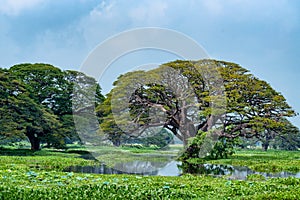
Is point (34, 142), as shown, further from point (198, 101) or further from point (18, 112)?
point (198, 101)

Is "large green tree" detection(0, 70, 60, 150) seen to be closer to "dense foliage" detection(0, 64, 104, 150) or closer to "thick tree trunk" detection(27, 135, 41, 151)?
"dense foliage" detection(0, 64, 104, 150)

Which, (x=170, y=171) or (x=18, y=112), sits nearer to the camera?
(x=170, y=171)

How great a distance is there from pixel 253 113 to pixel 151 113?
7.48 metres

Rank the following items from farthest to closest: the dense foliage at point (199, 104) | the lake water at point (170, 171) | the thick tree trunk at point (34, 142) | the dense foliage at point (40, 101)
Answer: the thick tree trunk at point (34, 142)
the dense foliage at point (40, 101)
the dense foliage at point (199, 104)
the lake water at point (170, 171)

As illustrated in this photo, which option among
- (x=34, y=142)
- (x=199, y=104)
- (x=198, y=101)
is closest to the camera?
(x=199, y=104)

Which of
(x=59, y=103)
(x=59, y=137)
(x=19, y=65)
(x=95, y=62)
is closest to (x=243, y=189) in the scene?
(x=95, y=62)

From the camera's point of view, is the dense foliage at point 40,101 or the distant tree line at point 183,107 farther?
the dense foliage at point 40,101

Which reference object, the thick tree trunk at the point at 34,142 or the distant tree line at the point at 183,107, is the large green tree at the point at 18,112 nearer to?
the distant tree line at the point at 183,107

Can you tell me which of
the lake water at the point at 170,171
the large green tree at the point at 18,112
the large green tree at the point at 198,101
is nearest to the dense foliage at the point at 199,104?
the large green tree at the point at 198,101

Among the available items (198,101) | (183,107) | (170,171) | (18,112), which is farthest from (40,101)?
(170,171)

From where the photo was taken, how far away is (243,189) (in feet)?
28.0

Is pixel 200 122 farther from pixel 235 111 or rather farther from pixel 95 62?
pixel 95 62

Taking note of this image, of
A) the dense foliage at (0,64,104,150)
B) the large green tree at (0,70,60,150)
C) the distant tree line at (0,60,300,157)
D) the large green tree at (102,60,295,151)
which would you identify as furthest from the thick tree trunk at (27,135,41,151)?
the large green tree at (102,60,295,151)

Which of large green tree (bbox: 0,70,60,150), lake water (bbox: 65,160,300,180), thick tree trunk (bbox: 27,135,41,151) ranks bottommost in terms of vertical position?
lake water (bbox: 65,160,300,180)
